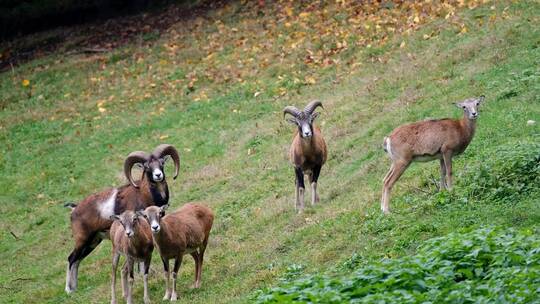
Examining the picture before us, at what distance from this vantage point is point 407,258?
1232cm

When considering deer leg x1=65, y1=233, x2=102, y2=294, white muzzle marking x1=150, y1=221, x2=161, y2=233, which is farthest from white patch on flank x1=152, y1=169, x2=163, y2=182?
white muzzle marking x1=150, y1=221, x2=161, y2=233

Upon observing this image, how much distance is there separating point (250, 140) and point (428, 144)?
1061cm

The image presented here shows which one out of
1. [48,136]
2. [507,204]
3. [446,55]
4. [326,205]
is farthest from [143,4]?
[507,204]

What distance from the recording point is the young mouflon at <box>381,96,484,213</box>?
16734mm

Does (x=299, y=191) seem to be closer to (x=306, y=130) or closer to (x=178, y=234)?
(x=306, y=130)

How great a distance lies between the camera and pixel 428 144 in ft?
55.0

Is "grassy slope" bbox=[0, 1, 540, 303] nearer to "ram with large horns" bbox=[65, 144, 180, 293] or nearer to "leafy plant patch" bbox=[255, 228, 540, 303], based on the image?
"ram with large horns" bbox=[65, 144, 180, 293]

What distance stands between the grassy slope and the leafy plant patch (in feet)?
6.94

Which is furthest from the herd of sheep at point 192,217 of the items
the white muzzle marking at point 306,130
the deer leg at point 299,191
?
the white muzzle marking at point 306,130

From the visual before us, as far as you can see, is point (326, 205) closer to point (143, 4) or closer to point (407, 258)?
point (407, 258)

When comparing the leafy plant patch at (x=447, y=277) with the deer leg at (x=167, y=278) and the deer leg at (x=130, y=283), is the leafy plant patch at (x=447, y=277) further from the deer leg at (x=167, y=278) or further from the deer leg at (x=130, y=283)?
the deer leg at (x=130, y=283)

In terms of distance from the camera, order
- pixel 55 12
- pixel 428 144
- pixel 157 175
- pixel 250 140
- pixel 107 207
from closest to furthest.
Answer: pixel 428 144 → pixel 157 175 → pixel 107 207 → pixel 250 140 → pixel 55 12

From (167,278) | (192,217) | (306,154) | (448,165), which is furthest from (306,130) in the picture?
(167,278)

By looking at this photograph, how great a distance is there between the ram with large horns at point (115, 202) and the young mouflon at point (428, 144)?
476cm
